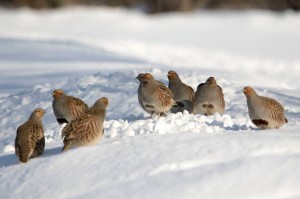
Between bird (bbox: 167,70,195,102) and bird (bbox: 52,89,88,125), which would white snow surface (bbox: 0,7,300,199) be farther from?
bird (bbox: 167,70,195,102)

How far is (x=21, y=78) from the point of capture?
17.5m

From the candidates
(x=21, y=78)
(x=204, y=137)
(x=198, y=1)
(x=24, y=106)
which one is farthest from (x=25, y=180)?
(x=198, y=1)

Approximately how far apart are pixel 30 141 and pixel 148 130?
167 cm

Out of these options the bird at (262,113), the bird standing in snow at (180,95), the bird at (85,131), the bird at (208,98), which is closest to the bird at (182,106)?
the bird standing in snow at (180,95)

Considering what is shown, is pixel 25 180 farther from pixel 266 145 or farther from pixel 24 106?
pixel 24 106

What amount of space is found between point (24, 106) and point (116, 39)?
660 inches

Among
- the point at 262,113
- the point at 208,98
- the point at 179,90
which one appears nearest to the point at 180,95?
the point at 179,90

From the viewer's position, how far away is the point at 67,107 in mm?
10039

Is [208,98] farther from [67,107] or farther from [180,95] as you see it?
[67,107]

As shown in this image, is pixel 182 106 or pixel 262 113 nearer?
pixel 262 113

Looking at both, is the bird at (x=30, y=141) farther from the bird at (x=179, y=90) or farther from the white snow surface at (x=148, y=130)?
the bird at (x=179, y=90)

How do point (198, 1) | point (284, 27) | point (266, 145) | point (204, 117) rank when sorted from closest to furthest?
point (266, 145) < point (204, 117) < point (284, 27) < point (198, 1)

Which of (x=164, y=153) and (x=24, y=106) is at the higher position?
(x=164, y=153)

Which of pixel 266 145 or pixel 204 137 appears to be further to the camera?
pixel 204 137
